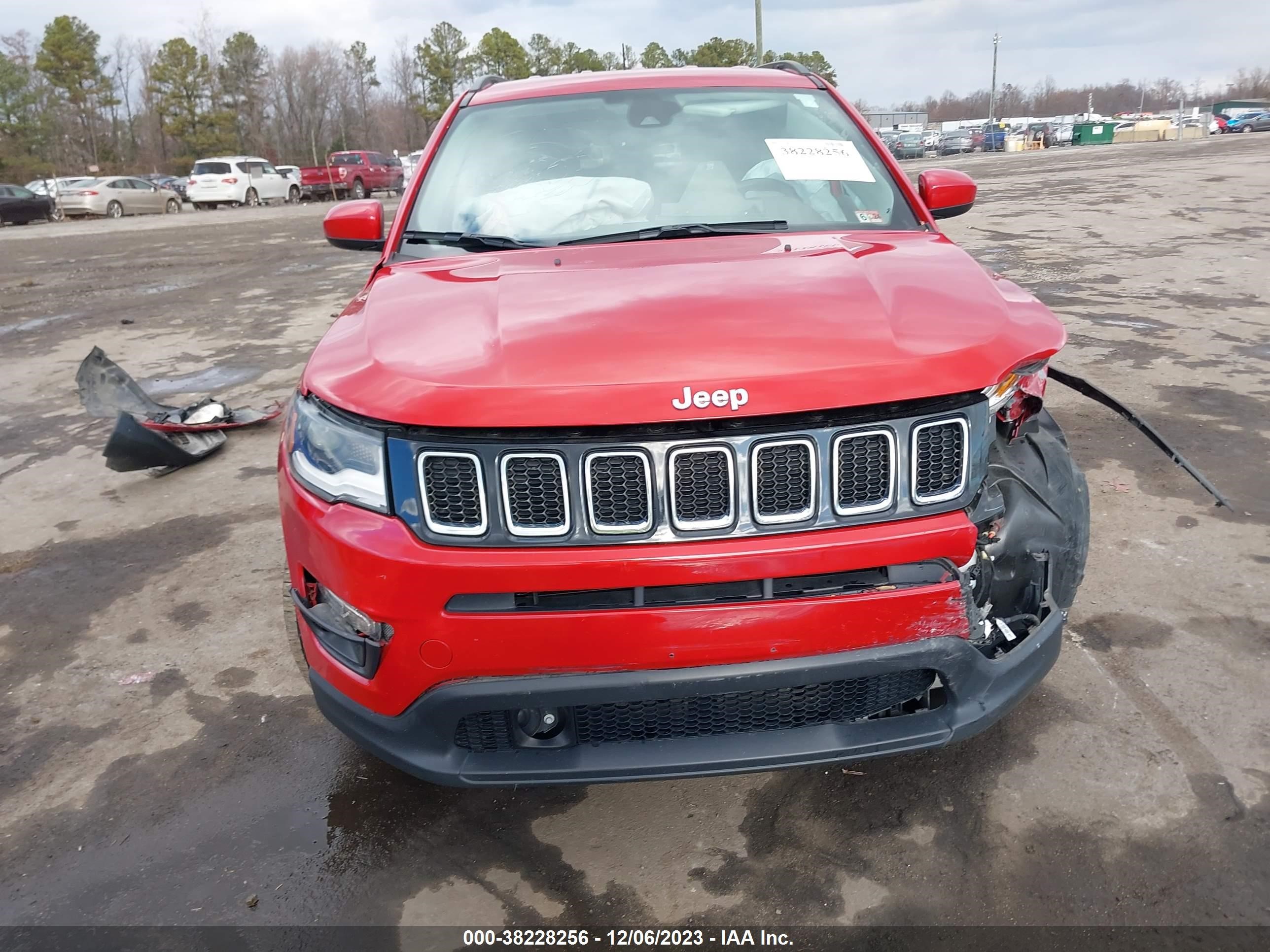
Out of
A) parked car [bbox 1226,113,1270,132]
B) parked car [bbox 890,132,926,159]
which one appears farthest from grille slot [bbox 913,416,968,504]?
parked car [bbox 1226,113,1270,132]

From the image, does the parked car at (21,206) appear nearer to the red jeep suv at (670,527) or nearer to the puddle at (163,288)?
the puddle at (163,288)

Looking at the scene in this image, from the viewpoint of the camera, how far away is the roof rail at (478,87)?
379 cm

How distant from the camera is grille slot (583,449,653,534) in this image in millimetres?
1863

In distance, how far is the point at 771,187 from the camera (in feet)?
10.4

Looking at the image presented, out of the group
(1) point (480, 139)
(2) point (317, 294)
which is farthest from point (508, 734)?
(2) point (317, 294)

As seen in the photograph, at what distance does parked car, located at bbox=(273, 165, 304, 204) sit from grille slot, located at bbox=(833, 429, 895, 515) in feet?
134

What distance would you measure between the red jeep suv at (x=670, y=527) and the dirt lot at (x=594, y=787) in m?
0.40

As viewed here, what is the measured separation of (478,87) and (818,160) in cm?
161

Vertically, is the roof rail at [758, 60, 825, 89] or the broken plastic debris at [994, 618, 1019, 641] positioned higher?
the roof rail at [758, 60, 825, 89]

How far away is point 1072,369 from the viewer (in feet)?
20.5

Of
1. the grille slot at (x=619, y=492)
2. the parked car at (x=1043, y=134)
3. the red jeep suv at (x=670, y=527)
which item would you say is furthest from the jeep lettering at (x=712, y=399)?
the parked car at (x=1043, y=134)

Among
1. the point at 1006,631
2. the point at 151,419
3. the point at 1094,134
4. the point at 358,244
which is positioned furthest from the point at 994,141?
the point at 1006,631

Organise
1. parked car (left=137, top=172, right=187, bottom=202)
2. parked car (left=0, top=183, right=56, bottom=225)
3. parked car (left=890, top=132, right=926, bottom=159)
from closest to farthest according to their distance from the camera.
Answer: parked car (left=0, top=183, right=56, bottom=225) → parked car (left=137, top=172, right=187, bottom=202) → parked car (left=890, top=132, right=926, bottom=159)

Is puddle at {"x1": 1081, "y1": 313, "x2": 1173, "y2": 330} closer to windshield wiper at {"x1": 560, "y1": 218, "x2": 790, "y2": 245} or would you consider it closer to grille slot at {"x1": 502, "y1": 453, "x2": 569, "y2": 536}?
windshield wiper at {"x1": 560, "y1": 218, "x2": 790, "y2": 245}
